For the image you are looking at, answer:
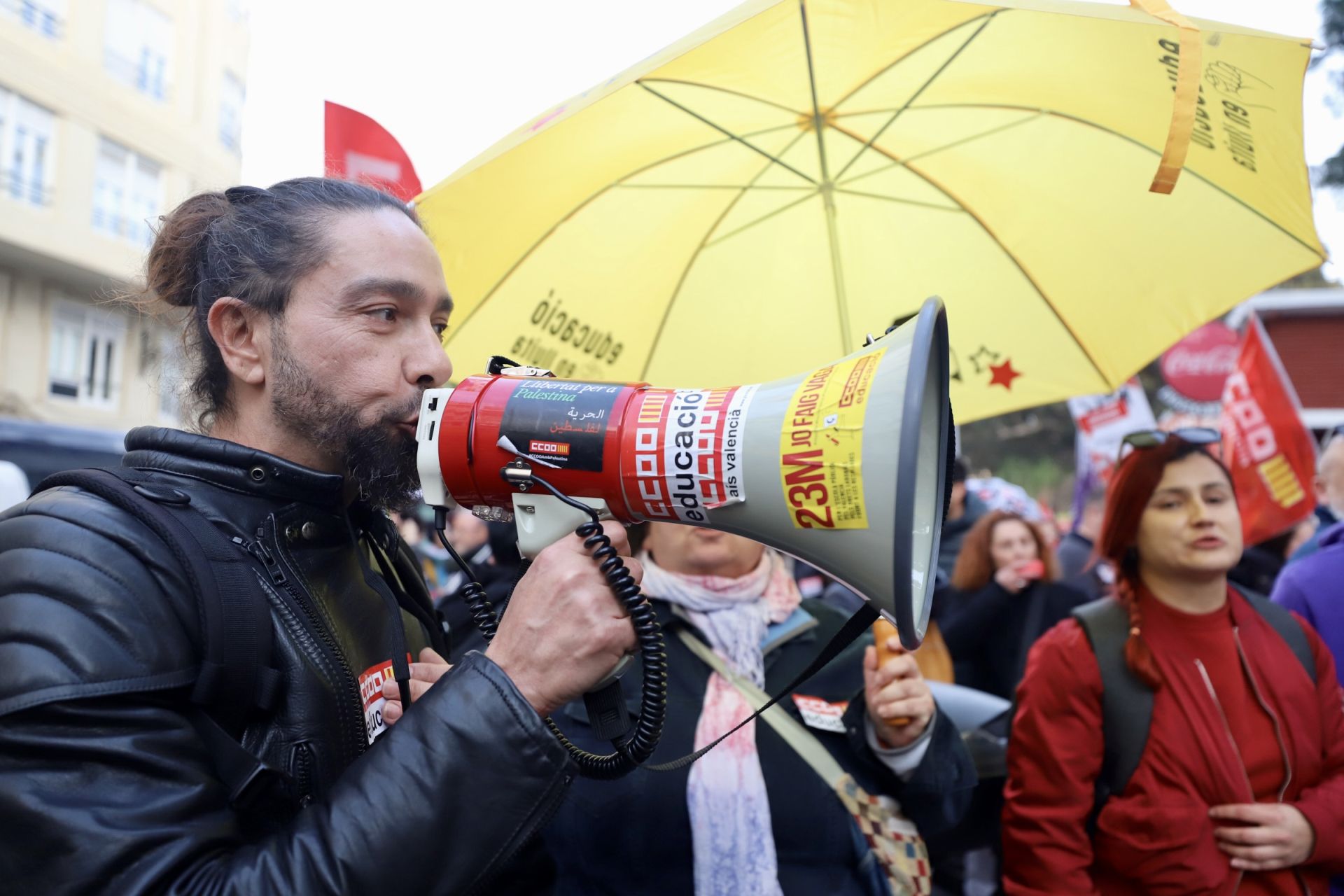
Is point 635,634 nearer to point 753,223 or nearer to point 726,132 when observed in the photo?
point 726,132

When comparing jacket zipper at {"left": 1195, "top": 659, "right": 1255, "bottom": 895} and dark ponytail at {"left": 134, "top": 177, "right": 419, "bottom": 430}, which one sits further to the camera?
jacket zipper at {"left": 1195, "top": 659, "right": 1255, "bottom": 895}

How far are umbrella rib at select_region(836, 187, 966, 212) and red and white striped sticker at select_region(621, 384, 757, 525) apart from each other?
1.58 m

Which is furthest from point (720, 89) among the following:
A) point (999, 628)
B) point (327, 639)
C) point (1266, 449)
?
point (1266, 449)

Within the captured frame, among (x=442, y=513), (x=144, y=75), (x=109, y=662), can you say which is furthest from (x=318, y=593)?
(x=144, y=75)

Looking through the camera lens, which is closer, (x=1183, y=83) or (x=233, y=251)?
(x=233, y=251)

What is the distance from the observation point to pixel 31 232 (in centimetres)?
1298

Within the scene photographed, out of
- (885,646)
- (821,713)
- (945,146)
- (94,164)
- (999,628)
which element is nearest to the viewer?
(885,646)

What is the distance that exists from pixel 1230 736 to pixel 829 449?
1899 millimetres

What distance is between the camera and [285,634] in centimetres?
133

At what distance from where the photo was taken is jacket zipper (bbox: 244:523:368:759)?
1.37 meters

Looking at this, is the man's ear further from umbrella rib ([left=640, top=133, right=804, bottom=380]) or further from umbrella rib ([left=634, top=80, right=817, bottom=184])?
umbrella rib ([left=640, top=133, right=804, bottom=380])

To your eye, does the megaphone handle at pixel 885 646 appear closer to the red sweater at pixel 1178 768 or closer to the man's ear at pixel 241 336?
the red sweater at pixel 1178 768

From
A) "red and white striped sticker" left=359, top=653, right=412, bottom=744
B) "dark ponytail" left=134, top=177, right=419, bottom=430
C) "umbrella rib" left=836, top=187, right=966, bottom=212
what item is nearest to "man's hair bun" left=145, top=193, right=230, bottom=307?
"dark ponytail" left=134, top=177, right=419, bottom=430

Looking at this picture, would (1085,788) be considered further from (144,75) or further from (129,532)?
(144,75)
